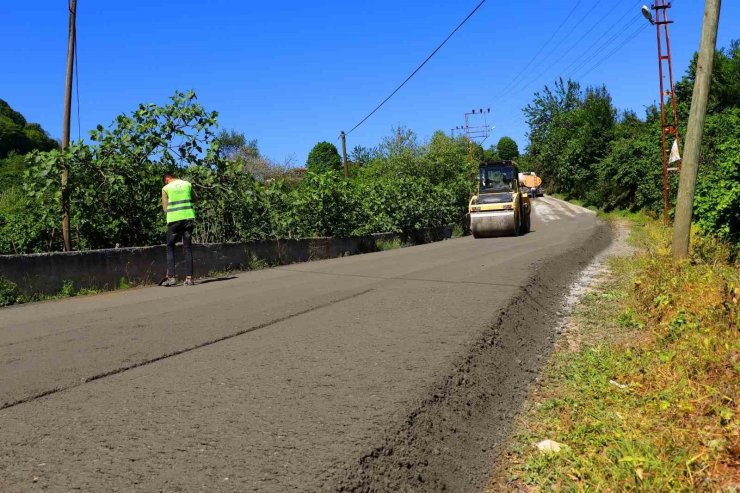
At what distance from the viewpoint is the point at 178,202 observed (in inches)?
361

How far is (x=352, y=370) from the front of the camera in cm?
429

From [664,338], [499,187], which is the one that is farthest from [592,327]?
[499,187]

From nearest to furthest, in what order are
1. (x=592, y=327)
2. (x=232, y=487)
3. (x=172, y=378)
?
(x=232, y=487) → (x=172, y=378) → (x=592, y=327)

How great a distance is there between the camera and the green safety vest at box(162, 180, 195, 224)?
9.15 m

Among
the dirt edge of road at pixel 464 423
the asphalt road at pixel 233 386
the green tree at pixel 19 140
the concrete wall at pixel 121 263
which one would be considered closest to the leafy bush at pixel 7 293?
the concrete wall at pixel 121 263

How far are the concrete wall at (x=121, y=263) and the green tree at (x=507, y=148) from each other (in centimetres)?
10845

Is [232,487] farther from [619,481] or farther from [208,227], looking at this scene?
[208,227]

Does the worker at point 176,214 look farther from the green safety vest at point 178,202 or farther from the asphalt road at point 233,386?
the asphalt road at point 233,386

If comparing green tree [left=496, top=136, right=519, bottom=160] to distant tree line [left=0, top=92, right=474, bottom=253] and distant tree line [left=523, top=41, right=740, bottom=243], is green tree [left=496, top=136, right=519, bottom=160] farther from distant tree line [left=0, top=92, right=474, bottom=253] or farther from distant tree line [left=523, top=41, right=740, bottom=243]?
distant tree line [left=0, top=92, right=474, bottom=253]

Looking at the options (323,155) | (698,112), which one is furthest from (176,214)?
(323,155)

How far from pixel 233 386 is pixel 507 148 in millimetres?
121854

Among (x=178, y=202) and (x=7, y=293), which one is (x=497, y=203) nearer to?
(x=178, y=202)

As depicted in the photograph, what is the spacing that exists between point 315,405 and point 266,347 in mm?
1453

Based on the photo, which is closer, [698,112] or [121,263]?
[121,263]
